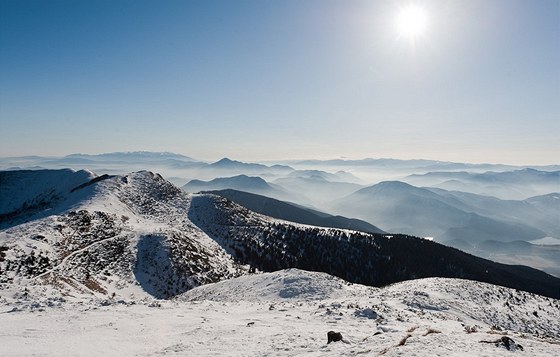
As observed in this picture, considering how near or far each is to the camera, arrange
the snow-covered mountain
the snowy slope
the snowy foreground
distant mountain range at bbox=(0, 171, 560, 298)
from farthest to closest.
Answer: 1. distant mountain range at bbox=(0, 171, 560, 298)
2. the snowy slope
3. the snow-covered mountain
4. the snowy foreground

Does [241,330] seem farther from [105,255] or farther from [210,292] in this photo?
[105,255]

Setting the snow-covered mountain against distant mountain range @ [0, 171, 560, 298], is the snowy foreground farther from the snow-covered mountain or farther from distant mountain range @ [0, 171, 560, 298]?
distant mountain range @ [0, 171, 560, 298]

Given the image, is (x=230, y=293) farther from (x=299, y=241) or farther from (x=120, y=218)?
(x=299, y=241)

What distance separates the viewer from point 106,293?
4322cm

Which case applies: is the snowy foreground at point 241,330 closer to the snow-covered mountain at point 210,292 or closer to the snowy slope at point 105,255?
the snow-covered mountain at point 210,292

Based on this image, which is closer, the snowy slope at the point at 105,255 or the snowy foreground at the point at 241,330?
the snowy foreground at the point at 241,330

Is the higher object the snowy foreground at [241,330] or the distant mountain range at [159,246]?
the snowy foreground at [241,330]

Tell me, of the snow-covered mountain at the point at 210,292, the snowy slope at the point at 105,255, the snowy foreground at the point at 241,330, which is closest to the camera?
the snowy foreground at the point at 241,330

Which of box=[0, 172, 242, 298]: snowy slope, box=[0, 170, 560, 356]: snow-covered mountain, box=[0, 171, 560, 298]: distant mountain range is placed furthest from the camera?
box=[0, 171, 560, 298]: distant mountain range

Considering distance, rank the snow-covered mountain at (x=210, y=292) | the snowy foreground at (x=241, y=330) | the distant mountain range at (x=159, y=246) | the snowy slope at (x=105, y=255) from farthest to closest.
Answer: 1. the distant mountain range at (x=159, y=246)
2. the snowy slope at (x=105, y=255)
3. the snow-covered mountain at (x=210, y=292)
4. the snowy foreground at (x=241, y=330)

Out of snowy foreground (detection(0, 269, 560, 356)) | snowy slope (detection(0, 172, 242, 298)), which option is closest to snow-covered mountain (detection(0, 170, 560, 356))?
snowy foreground (detection(0, 269, 560, 356))

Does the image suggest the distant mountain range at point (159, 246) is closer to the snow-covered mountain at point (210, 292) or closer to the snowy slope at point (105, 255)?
the snowy slope at point (105, 255)

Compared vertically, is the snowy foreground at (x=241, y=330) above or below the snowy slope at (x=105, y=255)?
above

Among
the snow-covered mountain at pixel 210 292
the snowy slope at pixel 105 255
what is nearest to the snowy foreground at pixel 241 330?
the snow-covered mountain at pixel 210 292
